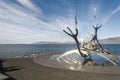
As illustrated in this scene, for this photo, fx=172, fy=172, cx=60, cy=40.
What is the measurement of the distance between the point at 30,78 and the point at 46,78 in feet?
5.90

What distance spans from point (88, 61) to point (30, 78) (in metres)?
14.1

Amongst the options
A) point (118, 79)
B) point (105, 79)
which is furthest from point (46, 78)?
point (118, 79)

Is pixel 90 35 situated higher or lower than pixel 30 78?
higher

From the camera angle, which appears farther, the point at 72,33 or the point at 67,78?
the point at 72,33

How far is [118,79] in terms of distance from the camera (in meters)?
19.8

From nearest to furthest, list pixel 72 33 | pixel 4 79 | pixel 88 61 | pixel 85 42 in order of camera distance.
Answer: pixel 4 79
pixel 72 33
pixel 88 61
pixel 85 42

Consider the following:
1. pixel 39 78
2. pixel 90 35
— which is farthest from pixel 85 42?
pixel 39 78

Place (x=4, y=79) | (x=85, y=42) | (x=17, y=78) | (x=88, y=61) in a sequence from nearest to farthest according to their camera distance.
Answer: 1. (x=4, y=79)
2. (x=17, y=78)
3. (x=88, y=61)
4. (x=85, y=42)

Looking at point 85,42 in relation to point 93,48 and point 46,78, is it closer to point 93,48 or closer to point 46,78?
point 93,48

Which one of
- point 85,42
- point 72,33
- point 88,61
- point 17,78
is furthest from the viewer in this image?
point 85,42

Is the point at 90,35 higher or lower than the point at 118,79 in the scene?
higher

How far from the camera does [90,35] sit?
109 ft

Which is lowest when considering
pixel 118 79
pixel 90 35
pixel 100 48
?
pixel 118 79

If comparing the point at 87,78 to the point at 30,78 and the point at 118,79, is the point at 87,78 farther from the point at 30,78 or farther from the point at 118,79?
the point at 30,78
